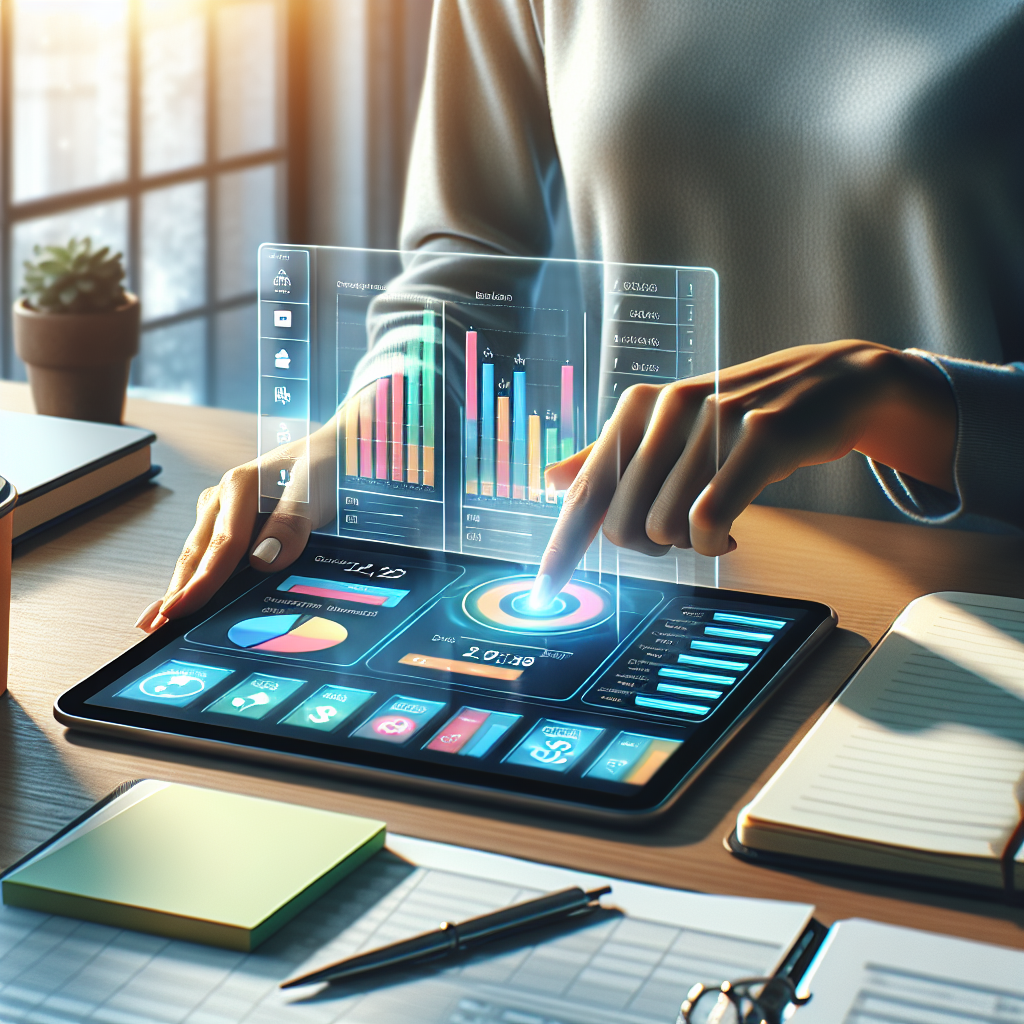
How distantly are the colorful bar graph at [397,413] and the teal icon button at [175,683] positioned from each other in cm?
16

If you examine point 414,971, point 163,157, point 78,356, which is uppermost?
point 163,157

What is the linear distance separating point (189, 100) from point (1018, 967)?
3156 mm

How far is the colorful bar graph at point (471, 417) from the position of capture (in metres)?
0.69

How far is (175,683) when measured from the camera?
2.18 feet

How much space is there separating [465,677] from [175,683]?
156mm

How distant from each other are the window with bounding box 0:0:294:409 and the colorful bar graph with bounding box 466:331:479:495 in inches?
95.4

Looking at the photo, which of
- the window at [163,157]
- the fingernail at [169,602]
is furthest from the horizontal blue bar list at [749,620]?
the window at [163,157]

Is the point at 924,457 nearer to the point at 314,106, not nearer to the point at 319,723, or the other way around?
the point at 319,723

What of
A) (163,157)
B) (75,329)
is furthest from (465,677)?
(163,157)

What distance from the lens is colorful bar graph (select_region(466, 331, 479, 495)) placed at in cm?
69

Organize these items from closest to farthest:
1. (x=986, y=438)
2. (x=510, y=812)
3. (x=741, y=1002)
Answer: (x=741, y=1002)
(x=510, y=812)
(x=986, y=438)

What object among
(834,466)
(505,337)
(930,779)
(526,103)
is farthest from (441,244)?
(930,779)

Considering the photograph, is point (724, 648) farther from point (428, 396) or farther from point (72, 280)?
point (72, 280)

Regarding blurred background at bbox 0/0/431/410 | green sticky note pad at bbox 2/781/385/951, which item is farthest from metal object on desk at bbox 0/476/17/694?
blurred background at bbox 0/0/431/410
